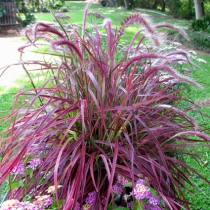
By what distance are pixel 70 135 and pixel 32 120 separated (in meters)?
0.21

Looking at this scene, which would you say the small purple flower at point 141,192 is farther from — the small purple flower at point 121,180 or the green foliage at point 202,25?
the green foliage at point 202,25

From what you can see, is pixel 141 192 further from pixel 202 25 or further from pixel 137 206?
pixel 202 25

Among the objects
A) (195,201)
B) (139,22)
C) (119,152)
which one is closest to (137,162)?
(119,152)

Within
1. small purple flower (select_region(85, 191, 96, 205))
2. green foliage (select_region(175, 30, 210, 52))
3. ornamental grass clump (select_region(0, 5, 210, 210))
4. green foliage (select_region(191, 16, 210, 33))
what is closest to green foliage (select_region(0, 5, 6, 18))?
green foliage (select_region(175, 30, 210, 52))

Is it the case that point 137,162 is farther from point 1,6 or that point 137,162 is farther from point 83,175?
point 1,6

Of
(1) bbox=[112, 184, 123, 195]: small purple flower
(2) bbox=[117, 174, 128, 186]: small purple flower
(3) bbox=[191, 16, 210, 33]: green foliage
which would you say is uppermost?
(2) bbox=[117, 174, 128, 186]: small purple flower

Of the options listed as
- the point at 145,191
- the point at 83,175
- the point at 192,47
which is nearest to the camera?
the point at 145,191

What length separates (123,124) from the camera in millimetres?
1497

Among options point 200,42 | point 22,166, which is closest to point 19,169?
point 22,166

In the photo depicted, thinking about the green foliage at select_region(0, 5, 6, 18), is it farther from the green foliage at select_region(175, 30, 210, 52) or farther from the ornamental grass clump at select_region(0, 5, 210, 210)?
the ornamental grass clump at select_region(0, 5, 210, 210)

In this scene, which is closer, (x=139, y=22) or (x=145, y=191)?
(x=145, y=191)

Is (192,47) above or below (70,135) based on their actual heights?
below

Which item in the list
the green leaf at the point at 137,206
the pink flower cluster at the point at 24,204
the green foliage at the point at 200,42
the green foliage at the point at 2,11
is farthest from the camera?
the green foliage at the point at 2,11

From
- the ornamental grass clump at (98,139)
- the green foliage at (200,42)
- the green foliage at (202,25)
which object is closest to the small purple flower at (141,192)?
the ornamental grass clump at (98,139)
